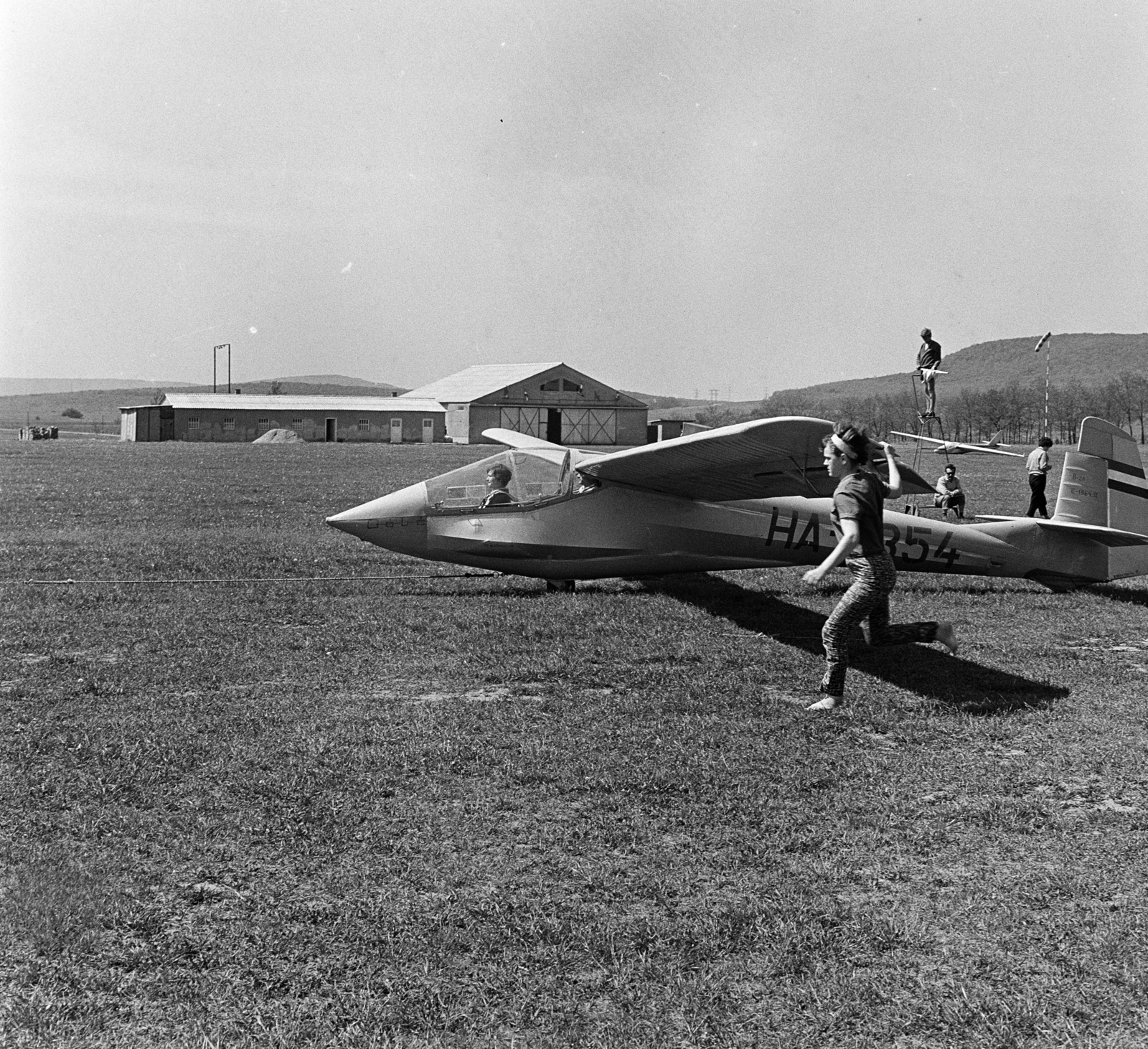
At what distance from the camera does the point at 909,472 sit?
1006cm

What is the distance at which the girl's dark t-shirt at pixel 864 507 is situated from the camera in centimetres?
785

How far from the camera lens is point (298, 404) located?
8662 centimetres

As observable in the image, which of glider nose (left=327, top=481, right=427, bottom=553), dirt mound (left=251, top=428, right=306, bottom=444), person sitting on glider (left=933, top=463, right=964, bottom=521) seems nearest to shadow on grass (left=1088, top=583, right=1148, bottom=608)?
person sitting on glider (left=933, top=463, right=964, bottom=521)

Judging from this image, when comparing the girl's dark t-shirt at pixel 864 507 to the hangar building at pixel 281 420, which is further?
the hangar building at pixel 281 420

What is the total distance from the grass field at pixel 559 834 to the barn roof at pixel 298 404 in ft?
250

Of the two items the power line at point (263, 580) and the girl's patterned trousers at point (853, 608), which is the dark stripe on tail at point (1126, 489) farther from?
the power line at point (263, 580)

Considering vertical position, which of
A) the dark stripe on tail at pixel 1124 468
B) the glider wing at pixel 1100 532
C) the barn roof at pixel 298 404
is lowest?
the glider wing at pixel 1100 532

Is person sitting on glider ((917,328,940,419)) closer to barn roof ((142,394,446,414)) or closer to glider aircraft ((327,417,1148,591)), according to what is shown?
glider aircraft ((327,417,1148,591))

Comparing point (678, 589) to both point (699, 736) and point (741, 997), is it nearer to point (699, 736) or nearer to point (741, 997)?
point (699, 736)

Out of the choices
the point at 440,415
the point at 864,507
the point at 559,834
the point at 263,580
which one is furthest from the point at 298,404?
the point at 559,834

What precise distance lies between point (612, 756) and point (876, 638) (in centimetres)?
293

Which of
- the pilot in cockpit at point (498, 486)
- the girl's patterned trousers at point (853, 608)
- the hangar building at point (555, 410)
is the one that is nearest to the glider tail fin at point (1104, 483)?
the girl's patterned trousers at point (853, 608)

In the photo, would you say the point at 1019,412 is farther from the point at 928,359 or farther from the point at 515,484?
the point at 515,484

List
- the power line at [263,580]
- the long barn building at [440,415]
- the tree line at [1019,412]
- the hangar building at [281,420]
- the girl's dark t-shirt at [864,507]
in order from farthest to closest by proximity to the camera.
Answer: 1. the tree line at [1019,412]
2. the hangar building at [281,420]
3. the long barn building at [440,415]
4. the power line at [263,580]
5. the girl's dark t-shirt at [864,507]
